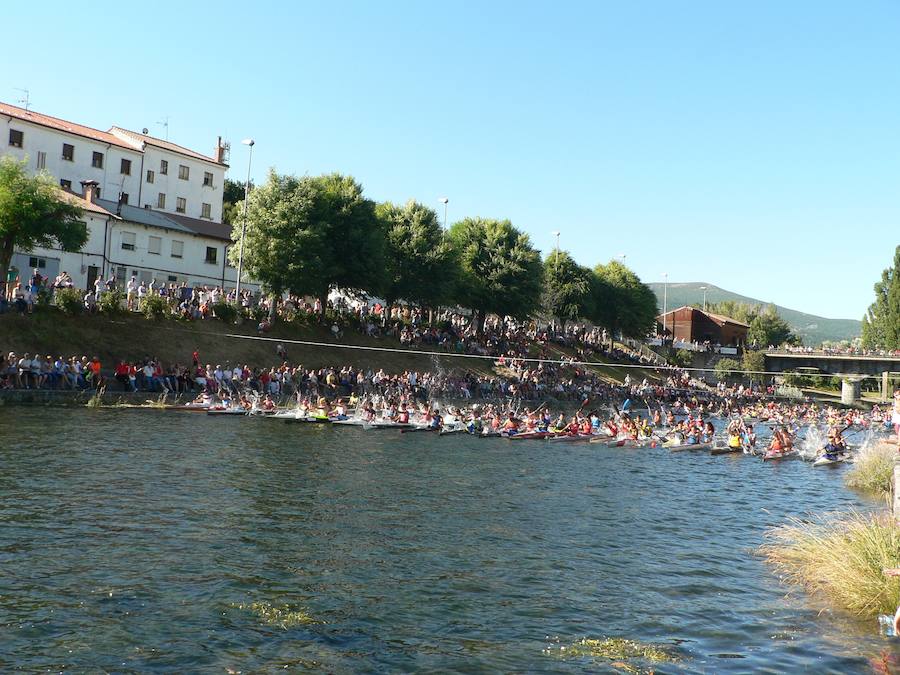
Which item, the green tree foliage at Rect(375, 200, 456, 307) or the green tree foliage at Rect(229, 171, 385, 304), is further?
the green tree foliage at Rect(375, 200, 456, 307)

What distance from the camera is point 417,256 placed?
2564 inches

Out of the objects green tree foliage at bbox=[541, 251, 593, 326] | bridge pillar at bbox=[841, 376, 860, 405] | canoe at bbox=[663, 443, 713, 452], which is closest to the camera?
canoe at bbox=[663, 443, 713, 452]

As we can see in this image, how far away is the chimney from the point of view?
59500 mm

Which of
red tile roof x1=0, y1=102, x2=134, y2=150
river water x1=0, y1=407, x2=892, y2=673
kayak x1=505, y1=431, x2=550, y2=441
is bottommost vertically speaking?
river water x1=0, y1=407, x2=892, y2=673

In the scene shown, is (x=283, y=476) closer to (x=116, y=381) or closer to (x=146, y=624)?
(x=146, y=624)

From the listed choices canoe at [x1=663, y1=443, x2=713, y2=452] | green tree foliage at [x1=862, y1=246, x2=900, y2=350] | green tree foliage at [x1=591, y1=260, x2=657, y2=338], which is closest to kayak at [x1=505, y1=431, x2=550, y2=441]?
canoe at [x1=663, y1=443, x2=713, y2=452]

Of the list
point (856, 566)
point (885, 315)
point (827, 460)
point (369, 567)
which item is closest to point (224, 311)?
point (827, 460)

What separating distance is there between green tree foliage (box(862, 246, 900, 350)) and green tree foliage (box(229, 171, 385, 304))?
90.3m

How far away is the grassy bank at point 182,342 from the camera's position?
39438 millimetres

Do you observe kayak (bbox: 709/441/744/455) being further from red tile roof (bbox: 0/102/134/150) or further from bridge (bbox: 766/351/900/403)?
bridge (bbox: 766/351/900/403)

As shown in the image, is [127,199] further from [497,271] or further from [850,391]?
[850,391]

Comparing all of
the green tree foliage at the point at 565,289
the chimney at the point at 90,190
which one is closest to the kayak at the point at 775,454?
the chimney at the point at 90,190

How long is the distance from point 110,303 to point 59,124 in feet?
95.3

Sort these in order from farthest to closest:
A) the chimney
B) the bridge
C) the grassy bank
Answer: the bridge → the chimney → the grassy bank
